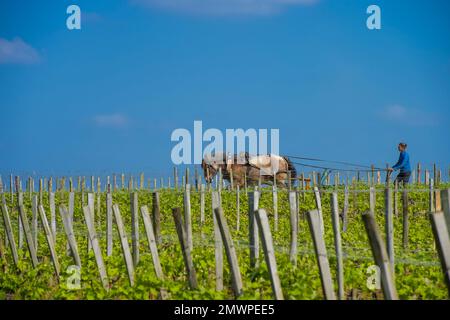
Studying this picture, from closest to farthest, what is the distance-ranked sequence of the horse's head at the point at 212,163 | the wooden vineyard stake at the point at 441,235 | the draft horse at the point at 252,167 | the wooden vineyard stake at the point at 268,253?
the wooden vineyard stake at the point at 441,235, the wooden vineyard stake at the point at 268,253, the draft horse at the point at 252,167, the horse's head at the point at 212,163

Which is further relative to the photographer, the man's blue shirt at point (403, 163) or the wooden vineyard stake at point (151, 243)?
the man's blue shirt at point (403, 163)

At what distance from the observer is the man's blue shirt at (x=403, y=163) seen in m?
25.6

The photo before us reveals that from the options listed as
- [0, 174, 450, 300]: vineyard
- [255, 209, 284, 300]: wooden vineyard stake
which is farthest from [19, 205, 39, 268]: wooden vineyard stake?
[255, 209, 284, 300]: wooden vineyard stake

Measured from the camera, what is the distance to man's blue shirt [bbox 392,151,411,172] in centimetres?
2558

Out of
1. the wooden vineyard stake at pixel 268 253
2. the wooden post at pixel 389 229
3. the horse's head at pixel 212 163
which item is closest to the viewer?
the wooden vineyard stake at pixel 268 253

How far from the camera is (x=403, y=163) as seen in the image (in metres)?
25.6

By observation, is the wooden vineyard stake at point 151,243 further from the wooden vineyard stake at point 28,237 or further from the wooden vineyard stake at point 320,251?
the wooden vineyard stake at point 28,237

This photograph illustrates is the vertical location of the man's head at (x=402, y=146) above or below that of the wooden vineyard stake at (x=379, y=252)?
above

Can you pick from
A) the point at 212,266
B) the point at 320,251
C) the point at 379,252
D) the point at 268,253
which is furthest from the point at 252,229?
the point at 379,252

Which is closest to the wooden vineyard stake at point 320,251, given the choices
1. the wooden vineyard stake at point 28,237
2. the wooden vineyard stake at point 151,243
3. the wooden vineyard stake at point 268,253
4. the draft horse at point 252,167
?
the wooden vineyard stake at point 268,253

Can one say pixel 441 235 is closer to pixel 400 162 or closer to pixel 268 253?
pixel 268 253
